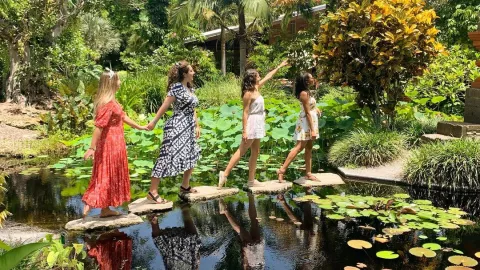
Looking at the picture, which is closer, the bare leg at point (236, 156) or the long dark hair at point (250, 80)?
the long dark hair at point (250, 80)

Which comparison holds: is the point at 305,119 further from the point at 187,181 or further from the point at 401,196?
the point at 187,181

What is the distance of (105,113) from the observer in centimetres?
509

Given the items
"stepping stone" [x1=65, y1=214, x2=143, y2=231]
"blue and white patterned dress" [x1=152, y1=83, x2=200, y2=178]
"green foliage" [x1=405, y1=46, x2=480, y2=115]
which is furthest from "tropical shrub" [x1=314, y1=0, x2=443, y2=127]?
"stepping stone" [x1=65, y1=214, x2=143, y2=231]

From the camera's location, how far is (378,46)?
8297 millimetres

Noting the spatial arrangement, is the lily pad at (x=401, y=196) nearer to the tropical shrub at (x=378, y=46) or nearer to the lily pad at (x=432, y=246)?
the lily pad at (x=432, y=246)

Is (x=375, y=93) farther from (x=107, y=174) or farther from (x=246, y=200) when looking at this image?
(x=107, y=174)

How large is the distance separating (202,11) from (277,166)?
1635cm

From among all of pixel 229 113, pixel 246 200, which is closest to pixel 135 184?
pixel 246 200

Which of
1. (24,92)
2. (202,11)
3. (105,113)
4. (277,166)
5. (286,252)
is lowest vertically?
(286,252)

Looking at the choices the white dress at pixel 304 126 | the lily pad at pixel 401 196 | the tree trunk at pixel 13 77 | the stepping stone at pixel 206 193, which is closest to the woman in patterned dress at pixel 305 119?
the white dress at pixel 304 126

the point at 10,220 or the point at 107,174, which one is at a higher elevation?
the point at 107,174

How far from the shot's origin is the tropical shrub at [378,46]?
8109 millimetres

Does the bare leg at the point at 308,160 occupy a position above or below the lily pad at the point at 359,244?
above

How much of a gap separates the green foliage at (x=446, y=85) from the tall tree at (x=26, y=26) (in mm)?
9113
